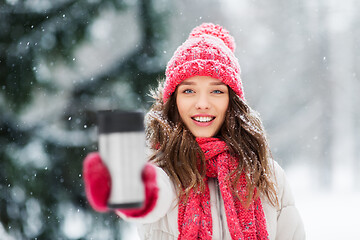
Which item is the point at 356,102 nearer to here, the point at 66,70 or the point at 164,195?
the point at 66,70

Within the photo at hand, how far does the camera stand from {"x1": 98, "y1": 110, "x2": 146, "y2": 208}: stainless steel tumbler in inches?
30.9

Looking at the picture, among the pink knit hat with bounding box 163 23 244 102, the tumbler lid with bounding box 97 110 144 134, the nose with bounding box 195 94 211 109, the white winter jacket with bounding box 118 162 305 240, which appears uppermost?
the pink knit hat with bounding box 163 23 244 102

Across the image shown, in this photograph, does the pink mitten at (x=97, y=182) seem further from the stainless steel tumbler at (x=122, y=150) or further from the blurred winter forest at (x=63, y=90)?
the blurred winter forest at (x=63, y=90)

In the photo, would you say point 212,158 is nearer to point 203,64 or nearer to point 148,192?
point 203,64

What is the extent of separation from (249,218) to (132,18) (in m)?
1.30

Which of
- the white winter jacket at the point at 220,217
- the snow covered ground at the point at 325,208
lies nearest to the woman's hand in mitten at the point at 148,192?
the white winter jacket at the point at 220,217

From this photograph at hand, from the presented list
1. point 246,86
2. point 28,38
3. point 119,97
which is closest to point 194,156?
point 119,97

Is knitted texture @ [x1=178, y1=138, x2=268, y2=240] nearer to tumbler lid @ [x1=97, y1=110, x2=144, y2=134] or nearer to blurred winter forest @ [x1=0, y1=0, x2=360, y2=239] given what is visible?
tumbler lid @ [x1=97, y1=110, x2=144, y2=134]

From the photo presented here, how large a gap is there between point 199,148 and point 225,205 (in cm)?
22

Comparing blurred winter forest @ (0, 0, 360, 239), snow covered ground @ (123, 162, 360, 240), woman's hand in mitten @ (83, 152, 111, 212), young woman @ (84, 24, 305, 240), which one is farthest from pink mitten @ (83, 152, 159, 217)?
snow covered ground @ (123, 162, 360, 240)

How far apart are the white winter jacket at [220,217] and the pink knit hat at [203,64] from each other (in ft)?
1.11

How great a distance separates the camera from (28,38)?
207 cm

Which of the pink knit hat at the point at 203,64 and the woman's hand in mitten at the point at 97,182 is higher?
the pink knit hat at the point at 203,64

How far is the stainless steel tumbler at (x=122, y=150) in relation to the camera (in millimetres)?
786
